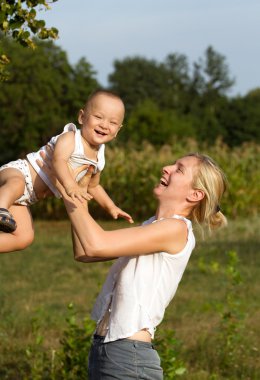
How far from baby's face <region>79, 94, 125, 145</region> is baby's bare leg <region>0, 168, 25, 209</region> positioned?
0.36 metres

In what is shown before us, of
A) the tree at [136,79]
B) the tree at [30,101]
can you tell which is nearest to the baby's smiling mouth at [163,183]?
the tree at [30,101]


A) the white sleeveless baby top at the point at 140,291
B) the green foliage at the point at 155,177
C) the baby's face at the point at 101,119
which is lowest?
the white sleeveless baby top at the point at 140,291

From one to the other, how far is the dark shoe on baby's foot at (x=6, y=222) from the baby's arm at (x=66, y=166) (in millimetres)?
271

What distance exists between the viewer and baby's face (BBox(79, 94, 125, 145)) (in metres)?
4.15

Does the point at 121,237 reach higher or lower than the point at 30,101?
lower

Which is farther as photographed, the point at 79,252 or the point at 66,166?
the point at 66,166

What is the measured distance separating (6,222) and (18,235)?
351 millimetres

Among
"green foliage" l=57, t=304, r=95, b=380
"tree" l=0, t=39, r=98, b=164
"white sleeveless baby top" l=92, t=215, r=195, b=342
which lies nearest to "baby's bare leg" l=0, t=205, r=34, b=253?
"white sleeveless baby top" l=92, t=215, r=195, b=342

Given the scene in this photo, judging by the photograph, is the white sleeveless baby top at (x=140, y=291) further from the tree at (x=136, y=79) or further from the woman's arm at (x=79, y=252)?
the tree at (x=136, y=79)

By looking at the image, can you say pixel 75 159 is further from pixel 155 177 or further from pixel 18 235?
pixel 155 177

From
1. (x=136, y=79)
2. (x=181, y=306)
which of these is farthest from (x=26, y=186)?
(x=136, y=79)

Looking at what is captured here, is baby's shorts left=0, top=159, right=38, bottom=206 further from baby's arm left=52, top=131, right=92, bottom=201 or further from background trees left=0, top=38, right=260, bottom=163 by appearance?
background trees left=0, top=38, right=260, bottom=163

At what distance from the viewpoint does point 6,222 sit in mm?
3969

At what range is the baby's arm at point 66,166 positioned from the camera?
12.2ft
